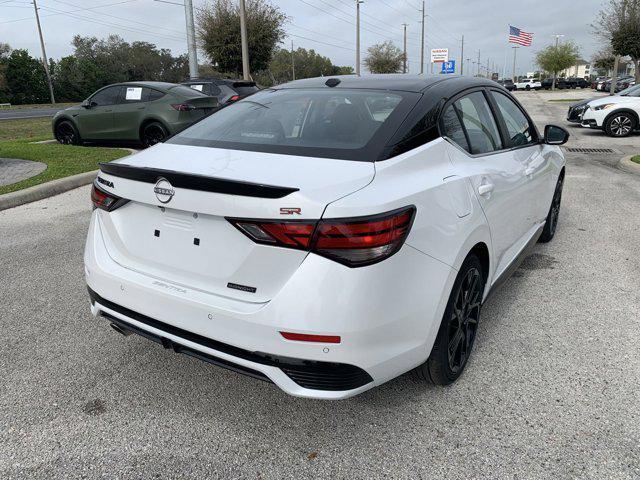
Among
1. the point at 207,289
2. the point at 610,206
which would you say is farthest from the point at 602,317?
the point at 610,206

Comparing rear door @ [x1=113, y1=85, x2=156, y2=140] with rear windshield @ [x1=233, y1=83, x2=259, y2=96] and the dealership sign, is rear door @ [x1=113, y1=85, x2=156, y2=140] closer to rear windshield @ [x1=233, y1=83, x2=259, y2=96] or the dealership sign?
rear windshield @ [x1=233, y1=83, x2=259, y2=96]

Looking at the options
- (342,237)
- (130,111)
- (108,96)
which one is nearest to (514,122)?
(342,237)

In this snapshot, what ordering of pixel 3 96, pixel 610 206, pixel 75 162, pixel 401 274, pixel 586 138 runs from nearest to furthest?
pixel 401 274 → pixel 610 206 → pixel 75 162 → pixel 586 138 → pixel 3 96

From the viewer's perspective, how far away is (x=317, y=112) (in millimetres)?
2953

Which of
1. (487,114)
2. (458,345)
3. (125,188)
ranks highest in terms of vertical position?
(487,114)

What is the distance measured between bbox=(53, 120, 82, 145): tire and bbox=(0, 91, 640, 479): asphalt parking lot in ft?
30.5

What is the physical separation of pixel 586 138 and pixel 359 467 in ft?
47.3

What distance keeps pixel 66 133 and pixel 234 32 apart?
2121 centimetres

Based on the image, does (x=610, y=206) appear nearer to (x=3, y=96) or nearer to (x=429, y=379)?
(x=429, y=379)

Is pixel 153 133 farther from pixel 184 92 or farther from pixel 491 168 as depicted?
pixel 491 168

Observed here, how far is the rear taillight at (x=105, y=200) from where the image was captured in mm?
2518

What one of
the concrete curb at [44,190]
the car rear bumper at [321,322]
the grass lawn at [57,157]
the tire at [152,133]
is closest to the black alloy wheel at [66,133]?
the grass lawn at [57,157]

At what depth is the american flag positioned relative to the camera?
162 feet

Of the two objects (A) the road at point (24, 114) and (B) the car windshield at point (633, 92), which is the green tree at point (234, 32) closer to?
(A) the road at point (24, 114)
